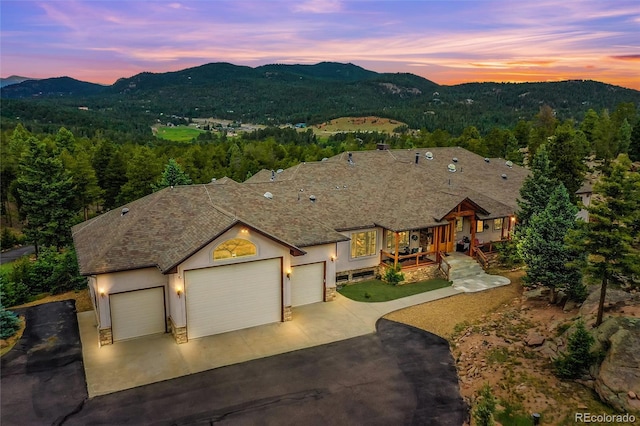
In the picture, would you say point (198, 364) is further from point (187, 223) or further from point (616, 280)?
point (616, 280)

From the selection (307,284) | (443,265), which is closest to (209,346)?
(307,284)

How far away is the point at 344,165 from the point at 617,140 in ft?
179

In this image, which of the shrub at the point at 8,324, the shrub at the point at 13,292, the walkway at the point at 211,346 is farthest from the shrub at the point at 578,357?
the shrub at the point at 13,292

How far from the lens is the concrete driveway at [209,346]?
17.2m

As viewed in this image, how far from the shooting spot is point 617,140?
224 feet

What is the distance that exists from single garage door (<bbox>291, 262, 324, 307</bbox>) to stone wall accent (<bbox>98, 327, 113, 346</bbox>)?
8617 mm

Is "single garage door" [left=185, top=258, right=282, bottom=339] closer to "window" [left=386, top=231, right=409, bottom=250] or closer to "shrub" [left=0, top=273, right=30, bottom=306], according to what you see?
"window" [left=386, top=231, right=409, bottom=250]

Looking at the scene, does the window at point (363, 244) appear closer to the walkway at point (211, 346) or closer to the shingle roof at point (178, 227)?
the shingle roof at point (178, 227)

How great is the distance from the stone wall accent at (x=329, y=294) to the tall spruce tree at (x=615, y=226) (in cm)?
1220

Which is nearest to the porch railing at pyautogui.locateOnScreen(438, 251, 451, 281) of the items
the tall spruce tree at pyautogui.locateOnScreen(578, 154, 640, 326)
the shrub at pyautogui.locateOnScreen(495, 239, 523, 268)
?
the shrub at pyautogui.locateOnScreen(495, 239, 523, 268)

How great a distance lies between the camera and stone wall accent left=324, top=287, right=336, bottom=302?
24250 millimetres

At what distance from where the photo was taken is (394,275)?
26781 mm

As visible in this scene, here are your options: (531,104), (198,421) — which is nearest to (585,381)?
(198,421)

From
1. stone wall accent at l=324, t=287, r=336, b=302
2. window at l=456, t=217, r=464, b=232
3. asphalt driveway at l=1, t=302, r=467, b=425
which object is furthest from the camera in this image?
window at l=456, t=217, r=464, b=232
